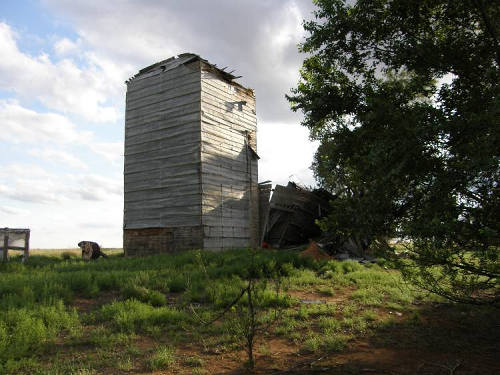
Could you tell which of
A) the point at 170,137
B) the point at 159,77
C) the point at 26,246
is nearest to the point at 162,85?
the point at 159,77

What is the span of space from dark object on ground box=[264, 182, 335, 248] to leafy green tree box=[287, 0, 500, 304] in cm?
1275

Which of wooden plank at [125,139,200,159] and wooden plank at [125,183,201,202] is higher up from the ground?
wooden plank at [125,139,200,159]

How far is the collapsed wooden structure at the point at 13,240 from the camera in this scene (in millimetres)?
15266

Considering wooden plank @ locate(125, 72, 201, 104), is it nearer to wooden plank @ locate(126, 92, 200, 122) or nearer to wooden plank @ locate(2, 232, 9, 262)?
wooden plank @ locate(126, 92, 200, 122)

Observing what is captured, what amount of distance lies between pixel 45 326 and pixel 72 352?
1180 millimetres

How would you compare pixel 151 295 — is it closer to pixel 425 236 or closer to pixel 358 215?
pixel 358 215

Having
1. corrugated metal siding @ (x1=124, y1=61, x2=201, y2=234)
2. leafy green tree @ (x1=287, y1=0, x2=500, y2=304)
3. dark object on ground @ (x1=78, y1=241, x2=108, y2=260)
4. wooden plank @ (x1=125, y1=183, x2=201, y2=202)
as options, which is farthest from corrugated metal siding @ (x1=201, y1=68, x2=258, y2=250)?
leafy green tree @ (x1=287, y1=0, x2=500, y2=304)

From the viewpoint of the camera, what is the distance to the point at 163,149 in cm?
1966

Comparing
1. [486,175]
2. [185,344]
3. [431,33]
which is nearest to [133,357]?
[185,344]

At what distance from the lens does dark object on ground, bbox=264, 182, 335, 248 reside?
70.8 feet

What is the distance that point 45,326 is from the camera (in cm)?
677

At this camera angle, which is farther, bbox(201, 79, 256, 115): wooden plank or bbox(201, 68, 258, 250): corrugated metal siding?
bbox(201, 79, 256, 115): wooden plank

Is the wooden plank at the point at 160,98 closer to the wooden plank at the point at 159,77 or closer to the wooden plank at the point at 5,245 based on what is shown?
the wooden plank at the point at 159,77

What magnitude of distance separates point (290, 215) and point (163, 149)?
7.66 metres
